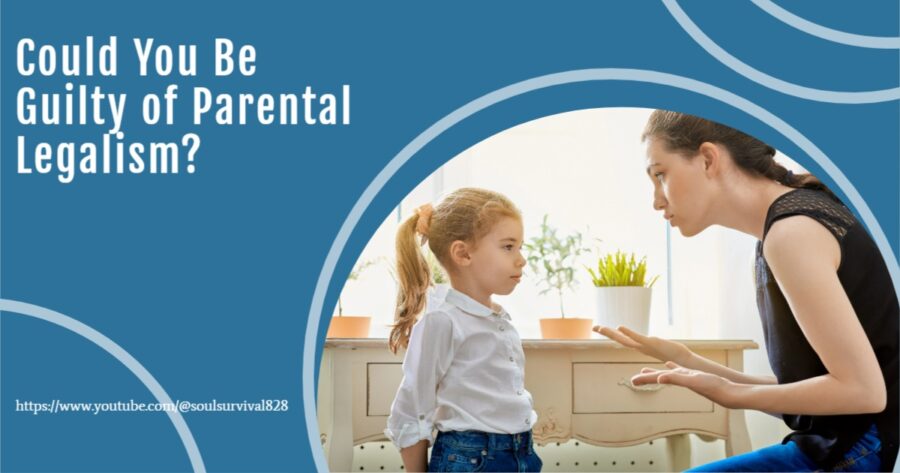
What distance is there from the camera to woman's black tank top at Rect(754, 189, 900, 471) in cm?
127

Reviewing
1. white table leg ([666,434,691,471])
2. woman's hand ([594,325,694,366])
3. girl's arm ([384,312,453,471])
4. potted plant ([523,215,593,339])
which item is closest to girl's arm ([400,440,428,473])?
girl's arm ([384,312,453,471])

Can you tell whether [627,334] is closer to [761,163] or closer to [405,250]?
[761,163]

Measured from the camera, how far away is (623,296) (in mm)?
2502

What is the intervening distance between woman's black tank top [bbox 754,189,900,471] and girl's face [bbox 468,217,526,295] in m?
0.62

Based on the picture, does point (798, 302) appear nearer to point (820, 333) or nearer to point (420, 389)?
point (820, 333)

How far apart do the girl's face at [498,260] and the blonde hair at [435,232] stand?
2 centimetres

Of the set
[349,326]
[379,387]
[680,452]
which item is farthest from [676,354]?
[680,452]

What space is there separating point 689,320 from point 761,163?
4.91 ft

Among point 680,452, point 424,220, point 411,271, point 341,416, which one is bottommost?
point 680,452

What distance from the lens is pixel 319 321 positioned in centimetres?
121

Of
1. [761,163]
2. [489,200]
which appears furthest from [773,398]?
[489,200]

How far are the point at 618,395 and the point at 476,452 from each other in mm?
665

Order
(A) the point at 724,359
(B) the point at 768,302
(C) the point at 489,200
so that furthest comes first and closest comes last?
(A) the point at 724,359 < (C) the point at 489,200 < (B) the point at 768,302

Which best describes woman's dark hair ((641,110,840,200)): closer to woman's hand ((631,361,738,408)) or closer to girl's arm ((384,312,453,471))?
woman's hand ((631,361,738,408))
